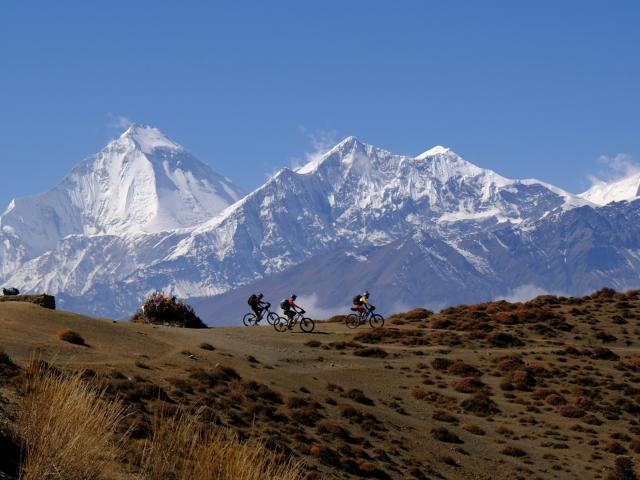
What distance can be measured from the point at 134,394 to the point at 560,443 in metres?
24.8

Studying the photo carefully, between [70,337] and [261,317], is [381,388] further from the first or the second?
[70,337]

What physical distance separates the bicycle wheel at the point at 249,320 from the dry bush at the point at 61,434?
49860 mm

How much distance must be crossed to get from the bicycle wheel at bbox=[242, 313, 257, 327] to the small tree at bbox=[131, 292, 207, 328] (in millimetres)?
3843

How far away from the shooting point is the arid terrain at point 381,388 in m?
38.2

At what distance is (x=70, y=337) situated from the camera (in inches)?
1687

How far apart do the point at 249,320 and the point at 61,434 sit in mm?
53410

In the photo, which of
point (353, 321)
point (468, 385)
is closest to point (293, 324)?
point (353, 321)

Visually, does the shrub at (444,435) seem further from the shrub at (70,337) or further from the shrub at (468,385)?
the shrub at (70,337)

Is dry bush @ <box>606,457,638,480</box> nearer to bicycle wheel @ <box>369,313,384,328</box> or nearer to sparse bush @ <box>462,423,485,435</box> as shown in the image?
sparse bush @ <box>462,423,485,435</box>

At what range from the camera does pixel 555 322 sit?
77250 millimetres

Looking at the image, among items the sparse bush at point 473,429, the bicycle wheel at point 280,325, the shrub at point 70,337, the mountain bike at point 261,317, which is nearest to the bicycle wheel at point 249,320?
the mountain bike at point 261,317

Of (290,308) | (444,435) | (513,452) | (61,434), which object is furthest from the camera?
(290,308)

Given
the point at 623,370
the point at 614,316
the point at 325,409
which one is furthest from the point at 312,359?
the point at 614,316

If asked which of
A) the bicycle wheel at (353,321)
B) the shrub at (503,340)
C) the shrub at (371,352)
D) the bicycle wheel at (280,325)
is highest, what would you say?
the shrub at (503,340)
